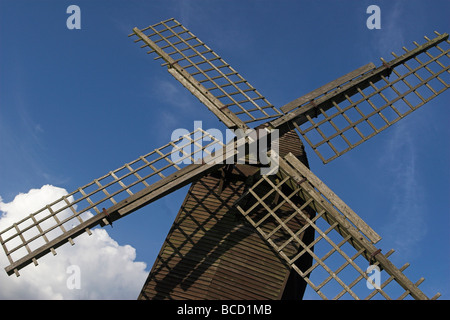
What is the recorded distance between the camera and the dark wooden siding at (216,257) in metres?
9.70

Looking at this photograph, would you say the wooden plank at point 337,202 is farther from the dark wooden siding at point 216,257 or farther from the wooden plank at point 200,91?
the wooden plank at point 200,91

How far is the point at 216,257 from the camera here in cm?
1016

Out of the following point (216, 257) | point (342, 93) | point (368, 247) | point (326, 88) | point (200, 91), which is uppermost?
point (200, 91)

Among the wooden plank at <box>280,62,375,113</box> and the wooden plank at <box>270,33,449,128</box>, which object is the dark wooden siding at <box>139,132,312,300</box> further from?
the wooden plank at <box>280,62,375,113</box>

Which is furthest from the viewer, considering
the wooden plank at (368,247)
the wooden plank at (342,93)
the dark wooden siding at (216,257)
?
the wooden plank at (342,93)

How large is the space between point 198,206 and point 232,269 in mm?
2121

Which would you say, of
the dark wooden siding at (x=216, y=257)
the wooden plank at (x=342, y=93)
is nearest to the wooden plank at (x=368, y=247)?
the wooden plank at (x=342, y=93)

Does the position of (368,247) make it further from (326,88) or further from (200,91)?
(200,91)

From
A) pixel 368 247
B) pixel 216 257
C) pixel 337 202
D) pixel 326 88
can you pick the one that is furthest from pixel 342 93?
pixel 216 257

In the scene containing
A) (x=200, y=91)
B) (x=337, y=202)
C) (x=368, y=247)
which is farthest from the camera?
(x=200, y=91)

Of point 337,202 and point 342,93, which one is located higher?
point 342,93
